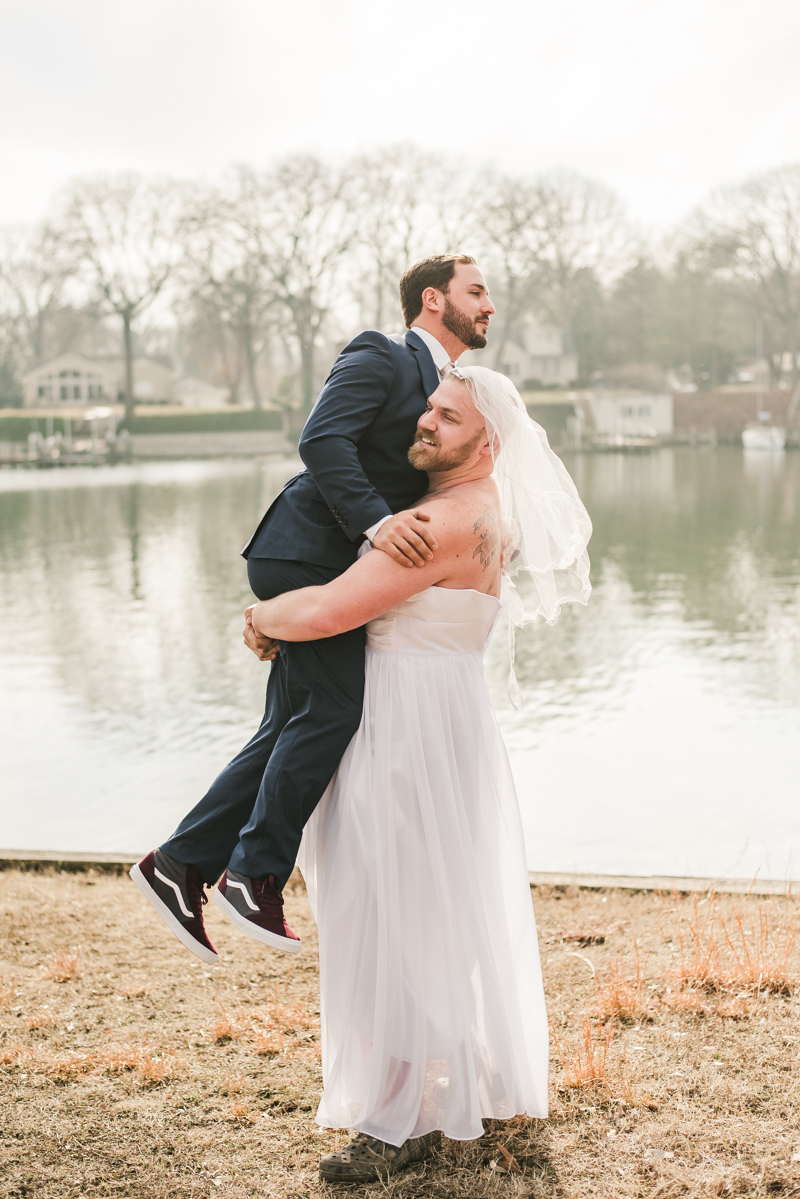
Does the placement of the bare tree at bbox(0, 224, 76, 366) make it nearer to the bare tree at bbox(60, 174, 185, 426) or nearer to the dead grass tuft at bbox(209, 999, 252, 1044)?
the bare tree at bbox(60, 174, 185, 426)

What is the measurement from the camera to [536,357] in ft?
244

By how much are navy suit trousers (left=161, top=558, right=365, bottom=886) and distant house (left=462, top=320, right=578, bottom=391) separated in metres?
69.0

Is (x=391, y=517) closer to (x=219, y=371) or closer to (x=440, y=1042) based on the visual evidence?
(x=440, y=1042)

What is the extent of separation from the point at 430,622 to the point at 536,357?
74.3 metres

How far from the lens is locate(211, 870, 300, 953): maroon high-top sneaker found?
2477 millimetres

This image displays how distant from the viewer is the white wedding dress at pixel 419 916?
2502 millimetres

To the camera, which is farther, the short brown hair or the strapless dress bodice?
the short brown hair

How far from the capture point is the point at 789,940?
3.73 meters

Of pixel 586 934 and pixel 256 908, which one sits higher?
pixel 256 908

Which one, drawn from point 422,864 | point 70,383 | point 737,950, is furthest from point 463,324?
point 70,383

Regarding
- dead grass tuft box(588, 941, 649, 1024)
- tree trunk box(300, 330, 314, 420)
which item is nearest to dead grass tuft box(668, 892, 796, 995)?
dead grass tuft box(588, 941, 649, 1024)

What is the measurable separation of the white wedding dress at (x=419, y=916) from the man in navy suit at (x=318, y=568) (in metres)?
0.10

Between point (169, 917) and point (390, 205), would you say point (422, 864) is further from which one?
point (390, 205)

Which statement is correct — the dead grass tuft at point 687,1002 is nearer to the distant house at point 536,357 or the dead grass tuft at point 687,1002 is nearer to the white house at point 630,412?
the white house at point 630,412
